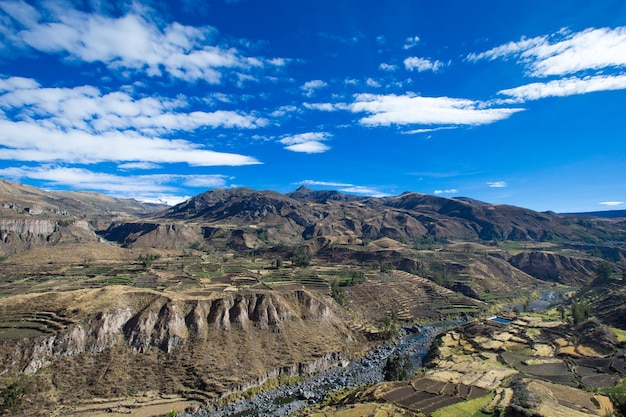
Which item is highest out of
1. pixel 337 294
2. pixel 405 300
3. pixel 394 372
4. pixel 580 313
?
pixel 580 313

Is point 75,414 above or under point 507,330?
under

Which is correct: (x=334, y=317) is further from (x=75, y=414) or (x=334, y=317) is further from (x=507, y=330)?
(x=75, y=414)

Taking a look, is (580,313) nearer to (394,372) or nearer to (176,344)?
(394,372)

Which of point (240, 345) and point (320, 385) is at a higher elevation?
point (240, 345)

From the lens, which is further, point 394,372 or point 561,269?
point 561,269

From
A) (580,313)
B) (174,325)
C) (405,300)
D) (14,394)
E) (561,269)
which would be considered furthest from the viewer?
(561,269)

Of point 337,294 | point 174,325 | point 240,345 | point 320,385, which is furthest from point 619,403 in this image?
point 174,325

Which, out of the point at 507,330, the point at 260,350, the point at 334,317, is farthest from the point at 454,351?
the point at 260,350

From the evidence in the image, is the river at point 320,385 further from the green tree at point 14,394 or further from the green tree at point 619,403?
the green tree at point 619,403
